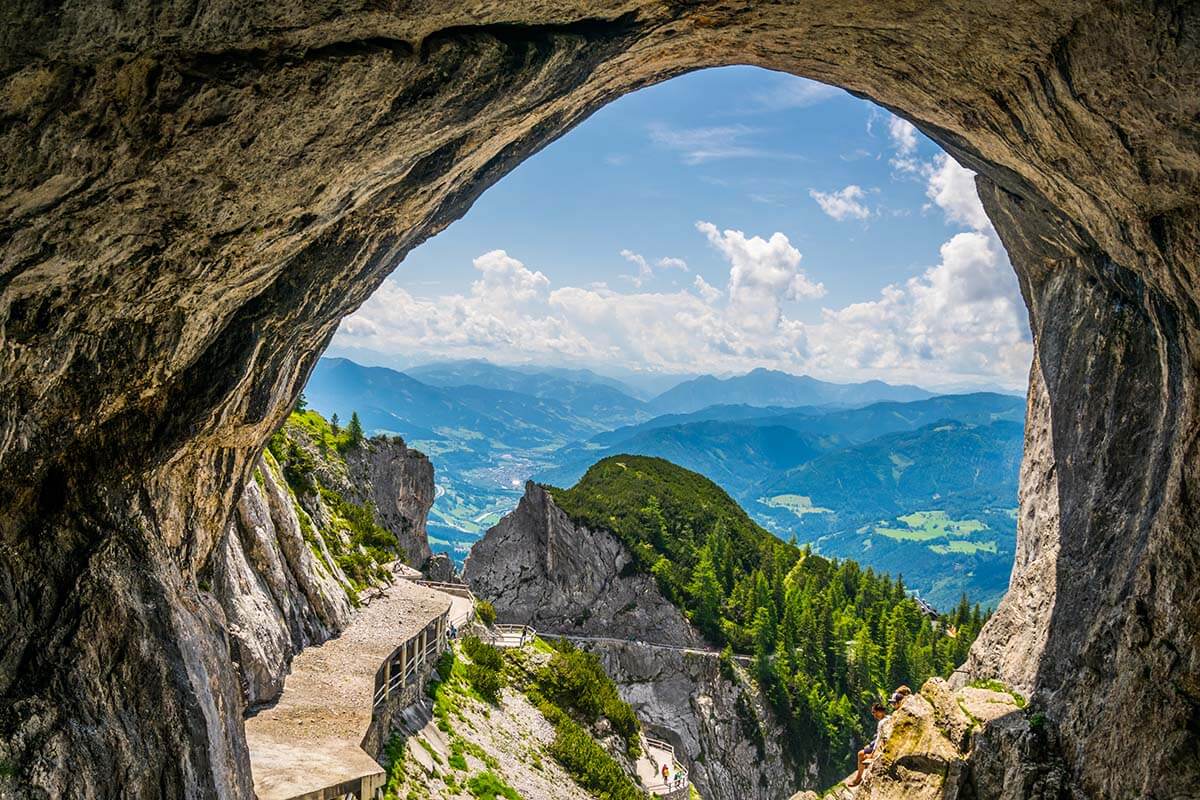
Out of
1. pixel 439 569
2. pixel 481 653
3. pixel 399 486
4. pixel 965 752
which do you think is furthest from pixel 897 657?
pixel 965 752

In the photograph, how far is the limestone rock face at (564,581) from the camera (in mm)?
71062

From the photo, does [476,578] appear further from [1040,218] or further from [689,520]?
[1040,218]

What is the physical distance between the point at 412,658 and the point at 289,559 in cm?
620

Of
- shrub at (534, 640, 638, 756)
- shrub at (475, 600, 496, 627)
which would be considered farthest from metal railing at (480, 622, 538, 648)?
shrub at (534, 640, 638, 756)

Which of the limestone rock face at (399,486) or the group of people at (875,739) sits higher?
the limestone rock face at (399,486)

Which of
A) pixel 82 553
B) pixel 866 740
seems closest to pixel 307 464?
pixel 82 553

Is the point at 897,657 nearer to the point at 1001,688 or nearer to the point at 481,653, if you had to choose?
the point at 481,653

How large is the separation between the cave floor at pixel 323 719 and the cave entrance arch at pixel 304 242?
4338mm

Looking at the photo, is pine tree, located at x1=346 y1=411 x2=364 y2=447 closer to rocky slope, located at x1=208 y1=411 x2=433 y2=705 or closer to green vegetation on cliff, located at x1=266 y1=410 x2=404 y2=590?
green vegetation on cliff, located at x1=266 y1=410 x2=404 y2=590

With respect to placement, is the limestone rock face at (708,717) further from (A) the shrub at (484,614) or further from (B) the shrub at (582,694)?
(A) the shrub at (484,614)

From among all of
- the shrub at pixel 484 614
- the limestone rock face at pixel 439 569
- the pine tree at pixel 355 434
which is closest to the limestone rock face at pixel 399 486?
the pine tree at pixel 355 434

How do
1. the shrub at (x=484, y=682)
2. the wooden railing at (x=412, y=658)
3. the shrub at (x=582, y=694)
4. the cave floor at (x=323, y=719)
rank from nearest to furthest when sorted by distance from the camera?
the cave floor at (x=323, y=719), the wooden railing at (x=412, y=658), the shrub at (x=484, y=682), the shrub at (x=582, y=694)

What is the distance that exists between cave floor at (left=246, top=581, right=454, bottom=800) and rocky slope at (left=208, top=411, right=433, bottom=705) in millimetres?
682

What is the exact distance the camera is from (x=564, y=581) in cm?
7400
